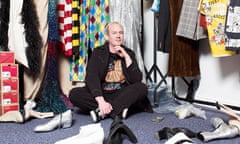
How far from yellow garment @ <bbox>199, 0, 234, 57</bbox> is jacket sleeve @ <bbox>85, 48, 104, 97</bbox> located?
2.67ft

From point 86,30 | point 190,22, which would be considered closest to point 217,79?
point 190,22

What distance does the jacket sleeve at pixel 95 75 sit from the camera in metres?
2.48

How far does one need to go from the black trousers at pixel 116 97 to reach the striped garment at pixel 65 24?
49 centimetres

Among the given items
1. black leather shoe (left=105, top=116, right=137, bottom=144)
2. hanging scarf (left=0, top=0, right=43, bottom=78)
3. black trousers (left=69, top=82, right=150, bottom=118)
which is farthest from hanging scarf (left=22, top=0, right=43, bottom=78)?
black leather shoe (left=105, top=116, right=137, bottom=144)

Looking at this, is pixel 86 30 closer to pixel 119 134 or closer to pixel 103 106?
pixel 103 106

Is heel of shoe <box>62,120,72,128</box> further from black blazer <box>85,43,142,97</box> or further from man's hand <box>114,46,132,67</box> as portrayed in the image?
man's hand <box>114,46,132,67</box>

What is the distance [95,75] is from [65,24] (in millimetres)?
606

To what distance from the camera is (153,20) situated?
3340mm

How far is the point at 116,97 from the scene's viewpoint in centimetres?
255

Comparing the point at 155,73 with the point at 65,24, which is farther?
the point at 155,73

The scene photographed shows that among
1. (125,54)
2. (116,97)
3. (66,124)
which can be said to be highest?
(125,54)

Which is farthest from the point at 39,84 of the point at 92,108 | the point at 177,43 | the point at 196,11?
the point at 196,11

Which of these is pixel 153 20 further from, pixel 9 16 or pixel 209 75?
pixel 9 16

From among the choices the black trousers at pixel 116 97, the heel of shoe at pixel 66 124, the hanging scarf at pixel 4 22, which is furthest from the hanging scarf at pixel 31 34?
the heel of shoe at pixel 66 124
